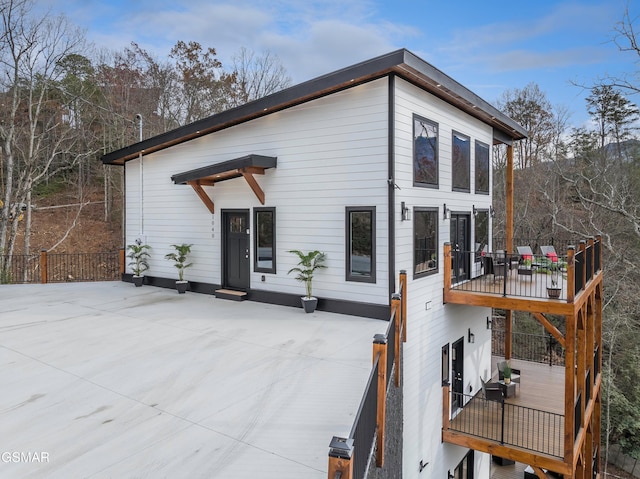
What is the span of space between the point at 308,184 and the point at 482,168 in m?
5.30

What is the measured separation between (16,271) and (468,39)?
19676mm

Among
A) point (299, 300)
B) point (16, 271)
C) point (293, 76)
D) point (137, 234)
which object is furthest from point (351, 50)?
point (16, 271)

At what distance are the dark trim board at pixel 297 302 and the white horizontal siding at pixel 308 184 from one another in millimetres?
111

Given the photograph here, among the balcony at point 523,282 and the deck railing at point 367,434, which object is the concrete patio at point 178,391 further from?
the balcony at point 523,282

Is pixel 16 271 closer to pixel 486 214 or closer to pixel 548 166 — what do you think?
pixel 486 214

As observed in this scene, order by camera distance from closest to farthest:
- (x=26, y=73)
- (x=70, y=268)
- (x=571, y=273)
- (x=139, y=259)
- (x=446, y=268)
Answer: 1. (x=571, y=273)
2. (x=446, y=268)
3. (x=139, y=259)
4. (x=26, y=73)
5. (x=70, y=268)

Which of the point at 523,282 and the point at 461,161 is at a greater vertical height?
the point at 461,161

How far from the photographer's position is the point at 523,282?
806cm

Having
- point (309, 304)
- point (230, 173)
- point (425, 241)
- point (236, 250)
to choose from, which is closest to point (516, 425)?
point (425, 241)

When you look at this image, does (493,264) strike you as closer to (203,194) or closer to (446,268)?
(446,268)

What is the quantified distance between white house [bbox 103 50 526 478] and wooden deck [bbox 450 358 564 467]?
2.03 feet

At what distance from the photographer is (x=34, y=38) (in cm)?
1300

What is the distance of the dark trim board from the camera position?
666cm

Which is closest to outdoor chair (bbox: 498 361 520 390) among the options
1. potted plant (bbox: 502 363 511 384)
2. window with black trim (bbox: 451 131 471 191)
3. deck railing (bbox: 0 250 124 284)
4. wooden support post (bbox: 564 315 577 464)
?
potted plant (bbox: 502 363 511 384)
